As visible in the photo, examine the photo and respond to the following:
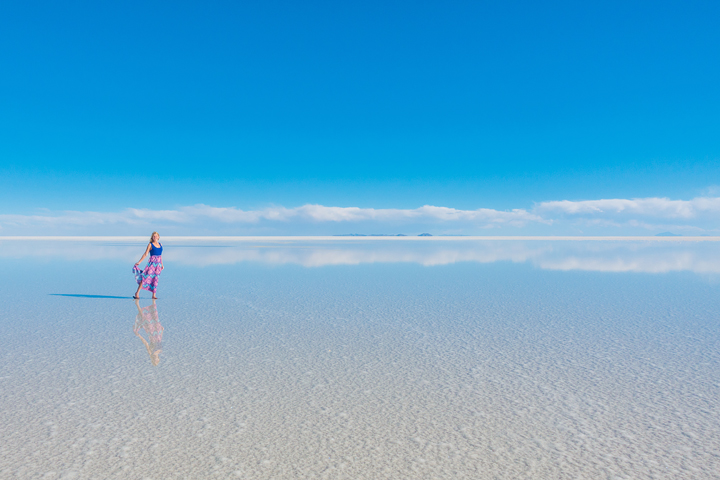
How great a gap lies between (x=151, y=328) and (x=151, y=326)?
0.13 metres

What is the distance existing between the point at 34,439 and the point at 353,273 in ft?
34.3

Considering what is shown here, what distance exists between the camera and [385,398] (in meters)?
3.32

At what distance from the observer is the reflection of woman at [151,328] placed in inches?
179

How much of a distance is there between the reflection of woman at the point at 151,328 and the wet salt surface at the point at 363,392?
107 mm

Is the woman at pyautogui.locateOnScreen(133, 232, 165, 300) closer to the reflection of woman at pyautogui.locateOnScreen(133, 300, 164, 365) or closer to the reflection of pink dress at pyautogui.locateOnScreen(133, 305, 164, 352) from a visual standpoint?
the reflection of woman at pyautogui.locateOnScreen(133, 300, 164, 365)

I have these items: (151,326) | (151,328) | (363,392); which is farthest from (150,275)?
(363,392)

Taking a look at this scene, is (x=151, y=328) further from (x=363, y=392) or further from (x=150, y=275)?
(x=363, y=392)

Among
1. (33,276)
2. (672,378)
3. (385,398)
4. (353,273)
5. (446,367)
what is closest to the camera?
(385,398)

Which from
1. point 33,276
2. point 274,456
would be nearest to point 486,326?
point 274,456

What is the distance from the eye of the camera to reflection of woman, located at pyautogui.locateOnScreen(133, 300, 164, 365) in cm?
454

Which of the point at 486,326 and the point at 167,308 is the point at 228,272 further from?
the point at 486,326

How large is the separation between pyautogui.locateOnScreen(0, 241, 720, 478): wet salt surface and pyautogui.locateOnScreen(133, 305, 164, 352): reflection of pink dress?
0.13 m

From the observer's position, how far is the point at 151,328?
18.7 feet

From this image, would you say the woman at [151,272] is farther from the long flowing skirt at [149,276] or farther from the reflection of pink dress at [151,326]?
the reflection of pink dress at [151,326]
